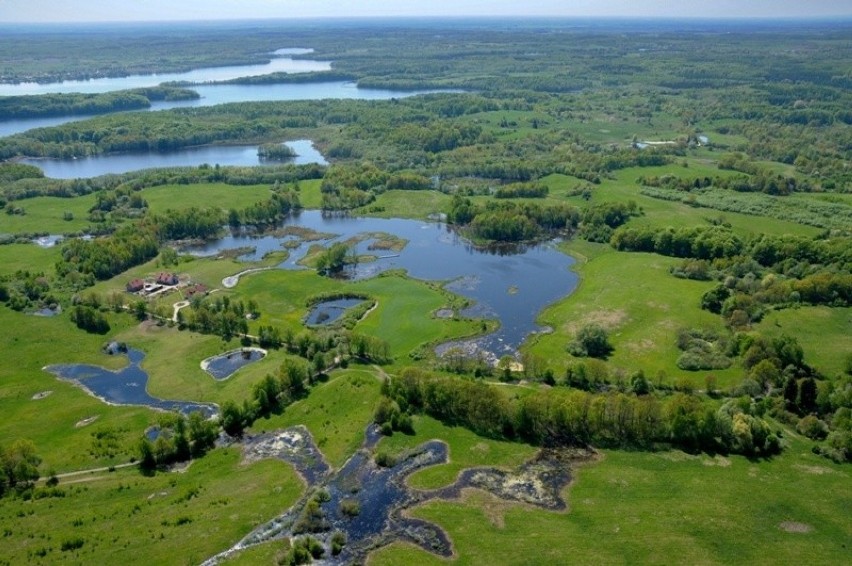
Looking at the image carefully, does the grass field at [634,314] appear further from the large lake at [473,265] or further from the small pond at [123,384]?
the small pond at [123,384]

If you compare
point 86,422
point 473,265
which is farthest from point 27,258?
point 473,265

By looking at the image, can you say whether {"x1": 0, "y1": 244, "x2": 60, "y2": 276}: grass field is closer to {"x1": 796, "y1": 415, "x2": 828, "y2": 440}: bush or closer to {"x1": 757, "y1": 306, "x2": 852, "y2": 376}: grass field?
{"x1": 796, "y1": 415, "x2": 828, "y2": 440}: bush

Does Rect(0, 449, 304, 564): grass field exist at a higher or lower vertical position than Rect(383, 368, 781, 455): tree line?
lower

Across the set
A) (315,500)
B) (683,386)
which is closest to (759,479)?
(683,386)

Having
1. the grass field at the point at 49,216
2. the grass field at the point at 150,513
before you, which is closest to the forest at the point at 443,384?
the grass field at the point at 150,513

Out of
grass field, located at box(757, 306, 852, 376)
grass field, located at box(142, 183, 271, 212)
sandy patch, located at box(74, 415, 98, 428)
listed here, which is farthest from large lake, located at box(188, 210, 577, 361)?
sandy patch, located at box(74, 415, 98, 428)

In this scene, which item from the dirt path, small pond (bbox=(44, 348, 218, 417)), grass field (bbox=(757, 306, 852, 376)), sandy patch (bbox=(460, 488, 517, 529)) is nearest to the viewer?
sandy patch (bbox=(460, 488, 517, 529))
